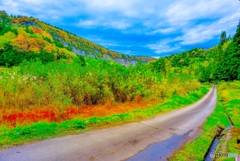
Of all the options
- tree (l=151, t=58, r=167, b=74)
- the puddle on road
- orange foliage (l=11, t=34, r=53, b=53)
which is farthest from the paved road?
orange foliage (l=11, t=34, r=53, b=53)

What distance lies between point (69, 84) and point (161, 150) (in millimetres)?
6581

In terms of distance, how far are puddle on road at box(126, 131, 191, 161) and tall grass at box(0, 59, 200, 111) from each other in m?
4.98

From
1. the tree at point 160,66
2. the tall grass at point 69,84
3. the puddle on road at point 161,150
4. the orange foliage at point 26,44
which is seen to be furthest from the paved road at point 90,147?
the orange foliage at point 26,44

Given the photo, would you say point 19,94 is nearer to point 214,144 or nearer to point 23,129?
point 23,129

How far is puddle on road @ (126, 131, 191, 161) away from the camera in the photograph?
3732 millimetres

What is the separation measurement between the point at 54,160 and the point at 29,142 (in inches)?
50.4

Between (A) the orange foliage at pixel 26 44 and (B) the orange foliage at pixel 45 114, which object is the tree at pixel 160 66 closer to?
(B) the orange foliage at pixel 45 114

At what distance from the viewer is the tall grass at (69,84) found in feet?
21.9

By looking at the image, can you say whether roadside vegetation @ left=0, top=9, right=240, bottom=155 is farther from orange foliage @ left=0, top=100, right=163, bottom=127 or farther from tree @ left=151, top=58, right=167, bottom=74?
tree @ left=151, top=58, right=167, bottom=74

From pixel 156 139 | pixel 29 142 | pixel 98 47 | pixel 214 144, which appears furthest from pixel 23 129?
pixel 98 47

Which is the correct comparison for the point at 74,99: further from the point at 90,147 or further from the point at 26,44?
the point at 26,44

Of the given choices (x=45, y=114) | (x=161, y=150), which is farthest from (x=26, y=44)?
(x=161, y=150)

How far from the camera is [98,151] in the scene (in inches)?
146

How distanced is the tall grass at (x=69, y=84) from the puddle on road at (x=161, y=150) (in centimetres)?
498
